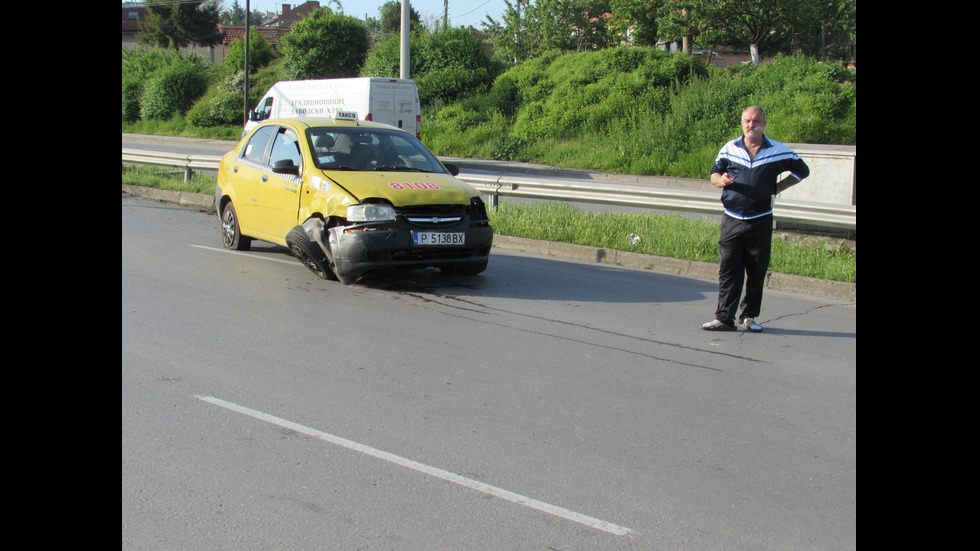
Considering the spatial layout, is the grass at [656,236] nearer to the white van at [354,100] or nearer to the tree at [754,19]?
the white van at [354,100]

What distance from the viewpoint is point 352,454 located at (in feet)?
14.3

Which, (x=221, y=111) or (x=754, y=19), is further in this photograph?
(x=221, y=111)

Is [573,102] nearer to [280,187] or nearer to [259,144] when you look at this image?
[259,144]

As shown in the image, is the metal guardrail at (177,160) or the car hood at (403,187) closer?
the car hood at (403,187)

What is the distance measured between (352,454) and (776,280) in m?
6.62

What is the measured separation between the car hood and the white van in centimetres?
1616

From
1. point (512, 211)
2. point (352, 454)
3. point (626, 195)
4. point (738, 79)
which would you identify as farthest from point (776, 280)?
point (738, 79)

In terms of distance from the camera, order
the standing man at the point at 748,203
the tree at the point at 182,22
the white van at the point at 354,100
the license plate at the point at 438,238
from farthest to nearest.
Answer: the tree at the point at 182,22 → the white van at the point at 354,100 → the license plate at the point at 438,238 → the standing man at the point at 748,203

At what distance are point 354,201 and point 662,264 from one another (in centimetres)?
404

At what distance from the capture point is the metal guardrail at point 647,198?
34.0 feet

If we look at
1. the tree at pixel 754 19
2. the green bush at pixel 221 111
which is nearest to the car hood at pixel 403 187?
the tree at pixel 754 19

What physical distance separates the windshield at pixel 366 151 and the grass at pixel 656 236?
2539 millimetres

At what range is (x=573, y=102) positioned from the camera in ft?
96.7

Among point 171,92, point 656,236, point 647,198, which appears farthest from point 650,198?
point 171,92
